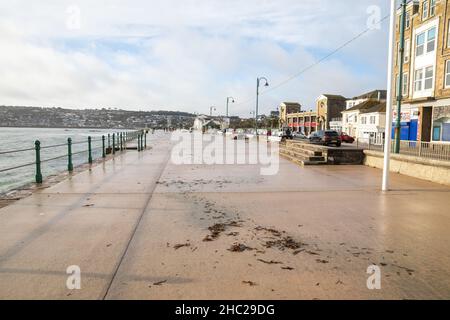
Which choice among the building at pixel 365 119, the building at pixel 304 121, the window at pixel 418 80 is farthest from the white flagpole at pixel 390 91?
the building at pixel 304 121

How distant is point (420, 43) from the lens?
112ft

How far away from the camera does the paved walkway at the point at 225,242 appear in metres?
3.59

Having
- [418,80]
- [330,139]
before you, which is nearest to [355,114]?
[418,80]

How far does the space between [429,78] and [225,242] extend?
34387 mm

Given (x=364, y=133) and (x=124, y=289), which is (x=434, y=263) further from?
(x=364, y=133)

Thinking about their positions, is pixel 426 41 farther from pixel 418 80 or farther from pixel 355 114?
pixel 355 114

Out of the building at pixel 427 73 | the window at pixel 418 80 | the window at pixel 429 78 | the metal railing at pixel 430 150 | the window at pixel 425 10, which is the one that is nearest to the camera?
the metal railing at pixel 430 150

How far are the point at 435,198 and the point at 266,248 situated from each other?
550 cm

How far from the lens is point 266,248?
186 inches

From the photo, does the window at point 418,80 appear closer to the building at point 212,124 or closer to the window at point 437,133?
the window at point 437,133
